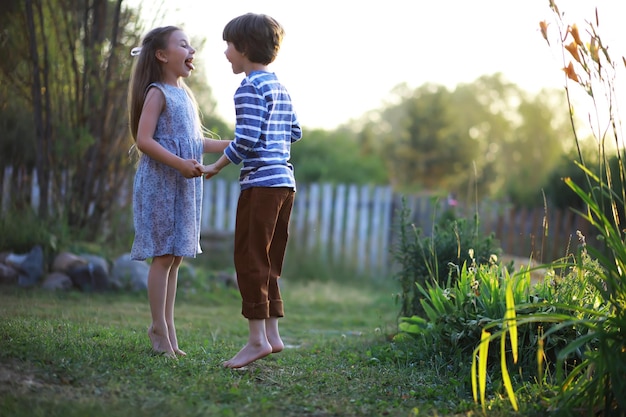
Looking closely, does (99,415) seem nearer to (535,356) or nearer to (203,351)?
(203,351)

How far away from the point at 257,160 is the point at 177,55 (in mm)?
846

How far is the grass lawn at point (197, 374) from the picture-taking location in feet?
8.52

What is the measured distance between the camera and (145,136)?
11.4 ft

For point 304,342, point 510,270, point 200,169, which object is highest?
point 200,169

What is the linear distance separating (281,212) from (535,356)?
4.65ft

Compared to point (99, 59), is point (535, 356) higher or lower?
lower

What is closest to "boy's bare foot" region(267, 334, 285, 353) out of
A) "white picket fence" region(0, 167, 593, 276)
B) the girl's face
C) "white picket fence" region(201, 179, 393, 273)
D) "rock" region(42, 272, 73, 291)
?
the girl's face

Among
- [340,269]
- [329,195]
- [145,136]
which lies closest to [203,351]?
[145,136]

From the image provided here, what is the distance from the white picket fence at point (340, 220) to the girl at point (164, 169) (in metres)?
6.64

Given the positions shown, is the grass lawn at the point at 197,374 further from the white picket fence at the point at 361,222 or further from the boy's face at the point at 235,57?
the white picket fence at the point at 361,222

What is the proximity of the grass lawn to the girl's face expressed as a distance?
4.73ft

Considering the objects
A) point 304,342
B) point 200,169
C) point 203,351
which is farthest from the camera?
point 304,342

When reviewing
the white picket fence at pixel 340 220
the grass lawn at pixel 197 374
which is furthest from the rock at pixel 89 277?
the white picket fence at pixel 340 220

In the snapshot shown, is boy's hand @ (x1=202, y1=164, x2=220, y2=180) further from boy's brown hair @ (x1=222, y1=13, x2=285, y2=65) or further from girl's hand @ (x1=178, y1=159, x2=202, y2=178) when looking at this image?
boy's brown hair @ (x1=222, y1=13, x2=285, y2=65)
